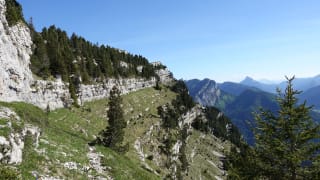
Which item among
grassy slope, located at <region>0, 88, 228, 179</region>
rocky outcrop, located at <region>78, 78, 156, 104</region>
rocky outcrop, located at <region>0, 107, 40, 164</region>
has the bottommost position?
grassy slope, located at <region>0, 88, 228, 179</region>

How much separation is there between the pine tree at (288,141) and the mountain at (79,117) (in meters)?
4.38

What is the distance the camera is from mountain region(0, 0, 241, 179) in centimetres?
2833

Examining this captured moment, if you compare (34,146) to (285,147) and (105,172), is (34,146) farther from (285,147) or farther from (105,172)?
(285,147)

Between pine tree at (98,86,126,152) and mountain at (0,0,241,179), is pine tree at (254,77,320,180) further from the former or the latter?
pine tree at (98,86,126,152)

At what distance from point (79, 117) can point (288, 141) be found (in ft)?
174

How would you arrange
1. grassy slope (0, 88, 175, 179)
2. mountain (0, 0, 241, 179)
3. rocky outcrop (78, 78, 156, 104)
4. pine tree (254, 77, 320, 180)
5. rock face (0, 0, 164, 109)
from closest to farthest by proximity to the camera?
pine tree (254, 77, 320, 180) < grassy slope (0, 88, 175, 179) < mountain (0, 0, 241, 179) < rock face (0, 0, 164, 109) < rocky outcrop (78, 78, 156, 104)

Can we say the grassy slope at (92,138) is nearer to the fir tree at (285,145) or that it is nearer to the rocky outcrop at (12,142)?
the rocky outcrop at (12,142)

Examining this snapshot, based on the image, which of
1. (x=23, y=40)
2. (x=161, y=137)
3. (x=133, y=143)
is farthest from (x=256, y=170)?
(x=161, y=137)

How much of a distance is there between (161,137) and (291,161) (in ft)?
257

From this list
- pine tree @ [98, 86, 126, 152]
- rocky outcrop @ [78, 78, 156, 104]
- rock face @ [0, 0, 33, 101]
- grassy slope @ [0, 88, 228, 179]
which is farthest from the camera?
rocky outcrop @ [78, 78, 156, 104]

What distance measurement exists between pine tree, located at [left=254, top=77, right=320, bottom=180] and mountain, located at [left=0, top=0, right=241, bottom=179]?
4.38 metres

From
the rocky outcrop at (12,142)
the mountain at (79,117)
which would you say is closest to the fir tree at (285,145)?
the mountain at (79,117)

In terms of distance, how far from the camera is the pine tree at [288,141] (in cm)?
2292

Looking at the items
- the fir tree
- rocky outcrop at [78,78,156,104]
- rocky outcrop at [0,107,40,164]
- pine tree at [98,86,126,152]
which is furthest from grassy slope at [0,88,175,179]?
the fir tree
